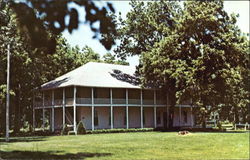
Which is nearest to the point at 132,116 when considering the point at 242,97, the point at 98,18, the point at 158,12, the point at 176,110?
the point at 176,110

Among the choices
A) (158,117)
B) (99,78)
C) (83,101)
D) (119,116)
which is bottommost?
(158,117)

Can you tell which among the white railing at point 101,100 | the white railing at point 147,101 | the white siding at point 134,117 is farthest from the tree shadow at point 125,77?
the white railing at point 101,100

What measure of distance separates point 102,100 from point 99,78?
2.85 metres

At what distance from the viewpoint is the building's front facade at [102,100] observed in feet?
138

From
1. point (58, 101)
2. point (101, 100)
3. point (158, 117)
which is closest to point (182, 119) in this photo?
point (158, 117)

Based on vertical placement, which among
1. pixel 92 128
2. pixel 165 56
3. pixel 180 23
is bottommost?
pixel 92 128

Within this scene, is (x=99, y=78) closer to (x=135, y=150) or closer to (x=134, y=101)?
(x=134, y=101)

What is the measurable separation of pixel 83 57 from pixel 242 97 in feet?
84.3

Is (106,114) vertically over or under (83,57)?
under

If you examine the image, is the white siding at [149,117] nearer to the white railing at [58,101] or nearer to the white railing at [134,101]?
the white railing at [134,101]

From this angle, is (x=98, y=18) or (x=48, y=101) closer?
(x=98, y=18)

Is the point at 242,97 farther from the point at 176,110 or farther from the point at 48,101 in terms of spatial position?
the point at 48,101

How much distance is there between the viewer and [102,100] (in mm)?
43094

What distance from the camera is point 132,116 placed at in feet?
159
